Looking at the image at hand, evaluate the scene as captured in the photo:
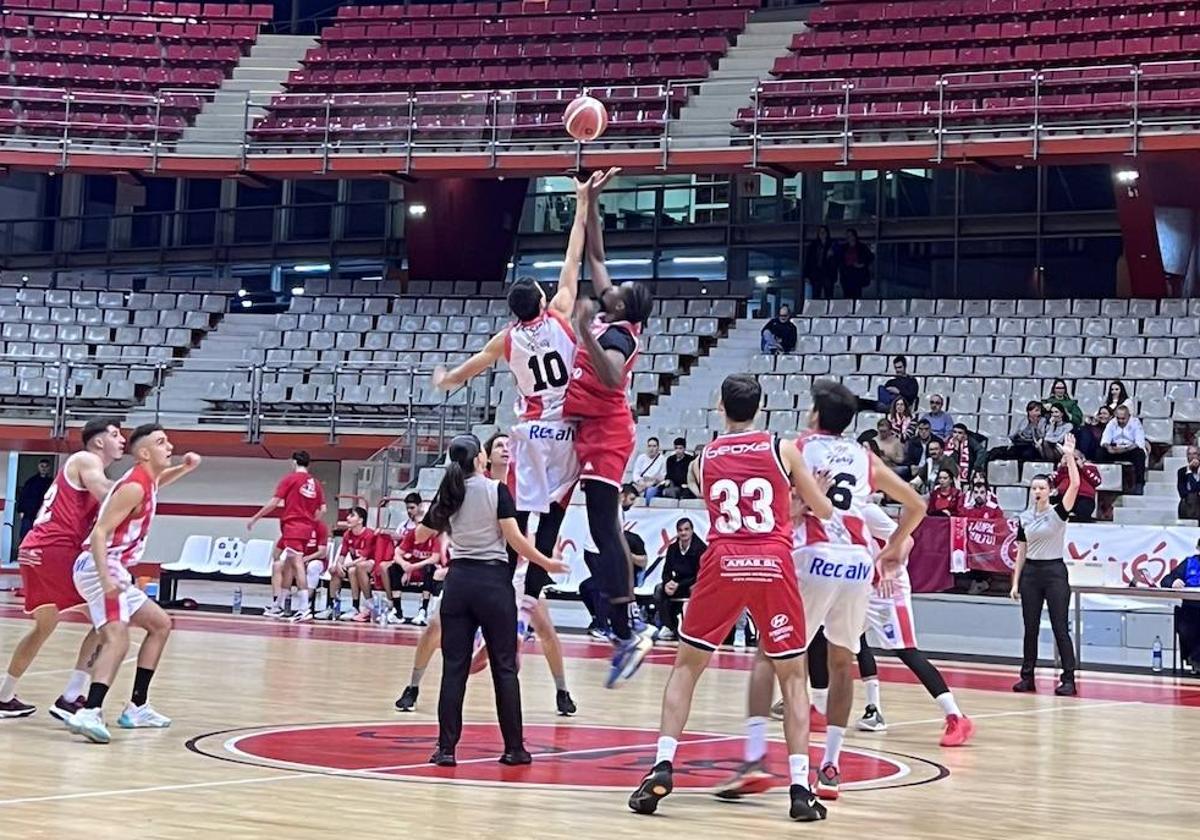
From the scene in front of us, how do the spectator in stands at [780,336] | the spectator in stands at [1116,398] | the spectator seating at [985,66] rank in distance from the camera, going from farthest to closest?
the spectator in stands at [780,336], the spectator seating at [985,66], the spectator in stands at [1116,398]

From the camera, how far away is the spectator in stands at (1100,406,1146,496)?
18750mm

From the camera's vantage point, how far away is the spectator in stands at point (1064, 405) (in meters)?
19.1

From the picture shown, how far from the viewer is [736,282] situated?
28.0 m

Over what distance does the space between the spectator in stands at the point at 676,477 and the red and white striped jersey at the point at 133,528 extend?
11.0 metres

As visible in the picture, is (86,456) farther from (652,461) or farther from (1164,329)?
(1164,329)

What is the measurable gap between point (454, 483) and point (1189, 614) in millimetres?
10405

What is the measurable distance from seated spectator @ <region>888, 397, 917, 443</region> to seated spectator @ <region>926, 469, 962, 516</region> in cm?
130

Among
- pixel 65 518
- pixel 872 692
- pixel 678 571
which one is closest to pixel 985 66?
pixel 678 571

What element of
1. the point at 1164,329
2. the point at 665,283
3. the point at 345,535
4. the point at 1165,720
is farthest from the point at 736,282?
the point at 1165,720

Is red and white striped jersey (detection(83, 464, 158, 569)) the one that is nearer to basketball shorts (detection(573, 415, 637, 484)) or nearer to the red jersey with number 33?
basketball shorts (detection(573, 415, 637, 484))

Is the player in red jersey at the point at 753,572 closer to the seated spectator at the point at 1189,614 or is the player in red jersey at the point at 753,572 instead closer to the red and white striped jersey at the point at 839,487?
the red and white striped jersey at the point at 839,487

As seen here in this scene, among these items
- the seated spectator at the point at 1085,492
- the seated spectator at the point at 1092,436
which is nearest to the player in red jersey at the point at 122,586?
the seated spectator at the point at 1085,492

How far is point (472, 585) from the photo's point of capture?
773 centimetres

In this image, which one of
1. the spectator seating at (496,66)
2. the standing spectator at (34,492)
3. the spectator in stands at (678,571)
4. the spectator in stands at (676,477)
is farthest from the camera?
the spectator seating at (496,66)
